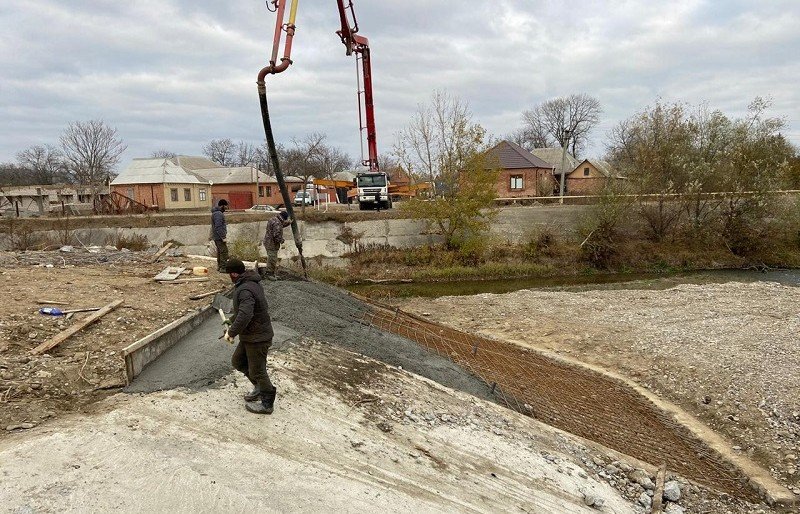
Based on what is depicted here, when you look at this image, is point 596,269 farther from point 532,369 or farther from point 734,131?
point 532,369

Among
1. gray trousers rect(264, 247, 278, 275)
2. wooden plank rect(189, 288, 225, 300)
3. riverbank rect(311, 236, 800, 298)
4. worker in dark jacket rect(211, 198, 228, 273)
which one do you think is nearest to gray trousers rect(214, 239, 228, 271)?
worker in dark jacket rect(211, 198, 228, 273)

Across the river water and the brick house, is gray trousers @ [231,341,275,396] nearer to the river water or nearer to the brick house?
the river water

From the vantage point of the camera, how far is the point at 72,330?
7.07 metres

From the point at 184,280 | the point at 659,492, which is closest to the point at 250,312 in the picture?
the point at 659,492

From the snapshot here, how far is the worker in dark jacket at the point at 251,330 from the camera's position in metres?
5.20

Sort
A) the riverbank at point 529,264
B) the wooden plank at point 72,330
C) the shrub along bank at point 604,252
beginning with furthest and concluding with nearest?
the shrub along bank at point 604,252 → the riverbank at point 529,264 → the wooden plank at point 72,330

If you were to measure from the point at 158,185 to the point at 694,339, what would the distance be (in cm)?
3571

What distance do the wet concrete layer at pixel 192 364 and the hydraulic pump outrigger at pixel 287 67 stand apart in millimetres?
3371

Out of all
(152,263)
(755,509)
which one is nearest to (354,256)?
(152,263)

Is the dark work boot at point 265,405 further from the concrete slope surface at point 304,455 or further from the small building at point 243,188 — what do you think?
the small building at point 243,188

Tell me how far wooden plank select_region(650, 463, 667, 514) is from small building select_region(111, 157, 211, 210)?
3639cm

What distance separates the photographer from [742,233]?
2588 centimetres

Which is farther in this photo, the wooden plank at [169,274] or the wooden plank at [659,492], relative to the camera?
the wooden plank at [169,274]

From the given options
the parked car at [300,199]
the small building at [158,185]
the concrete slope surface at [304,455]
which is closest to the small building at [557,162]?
the parked car at [300,199]
